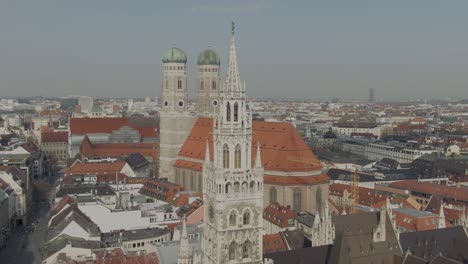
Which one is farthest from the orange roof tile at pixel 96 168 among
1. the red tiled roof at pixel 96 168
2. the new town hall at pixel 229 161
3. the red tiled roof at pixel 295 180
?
the red tiled roof at pixel 295 180

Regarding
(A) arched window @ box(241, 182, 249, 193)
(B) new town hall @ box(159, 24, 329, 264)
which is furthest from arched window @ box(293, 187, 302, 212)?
(A) arched window @ box(241, 182, 249, 193)

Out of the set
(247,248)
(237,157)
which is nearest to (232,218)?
(247,248)

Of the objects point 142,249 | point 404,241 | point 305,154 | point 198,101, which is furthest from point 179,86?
point 404,241

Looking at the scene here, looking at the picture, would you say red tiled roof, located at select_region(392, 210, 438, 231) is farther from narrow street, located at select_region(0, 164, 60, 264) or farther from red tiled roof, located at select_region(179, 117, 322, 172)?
narrow street, located at select_region(0, 164, 60, 264)

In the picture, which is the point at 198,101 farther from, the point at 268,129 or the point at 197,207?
the point at 197,207

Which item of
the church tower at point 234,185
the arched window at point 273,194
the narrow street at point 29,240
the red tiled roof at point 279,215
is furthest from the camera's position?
the arched window at point 273,194

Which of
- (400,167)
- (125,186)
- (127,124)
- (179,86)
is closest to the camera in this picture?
(125,186)

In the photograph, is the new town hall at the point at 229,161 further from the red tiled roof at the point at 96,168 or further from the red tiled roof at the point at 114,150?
the red tiled roof at the point at 114,150

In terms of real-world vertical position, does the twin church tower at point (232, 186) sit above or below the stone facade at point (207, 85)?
→ below
